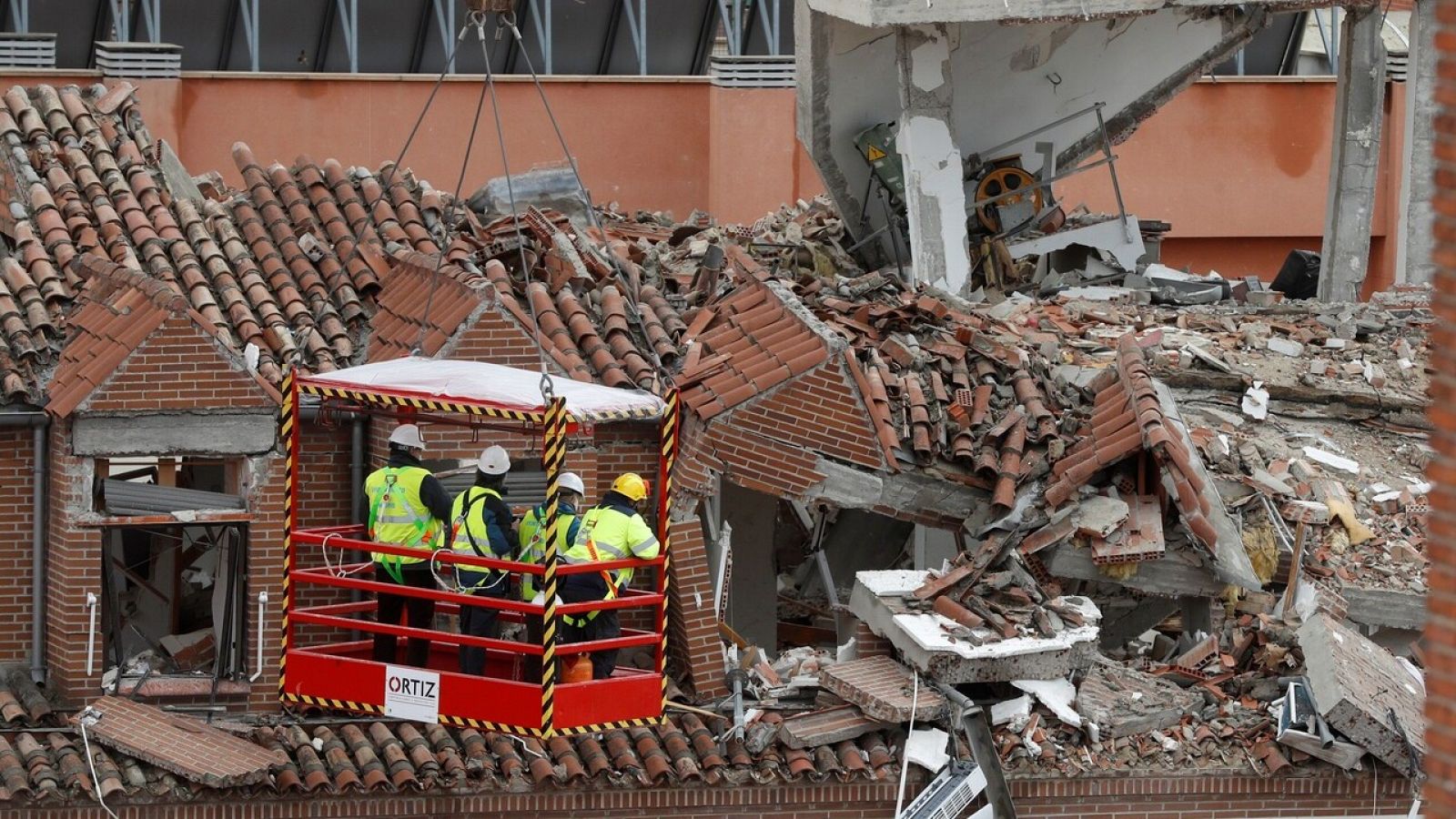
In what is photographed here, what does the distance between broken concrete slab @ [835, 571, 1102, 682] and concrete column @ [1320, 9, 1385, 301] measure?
9952mm

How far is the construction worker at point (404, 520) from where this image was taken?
46.3 ft

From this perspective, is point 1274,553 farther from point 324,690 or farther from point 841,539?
point 324,690

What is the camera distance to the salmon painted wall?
1222 inches

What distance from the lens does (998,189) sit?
26.6m

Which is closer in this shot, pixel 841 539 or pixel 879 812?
pixel 879 812

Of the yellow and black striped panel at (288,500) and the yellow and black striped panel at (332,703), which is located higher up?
the yellow and black striped panel at (288,500)

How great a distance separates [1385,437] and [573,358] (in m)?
7.84

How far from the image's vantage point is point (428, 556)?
1369 cm

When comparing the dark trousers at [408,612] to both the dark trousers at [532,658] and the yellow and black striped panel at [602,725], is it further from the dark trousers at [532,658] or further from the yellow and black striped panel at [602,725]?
the yellow and black striped panel at [602,725]

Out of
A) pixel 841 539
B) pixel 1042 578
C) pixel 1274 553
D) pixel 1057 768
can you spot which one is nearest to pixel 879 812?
pixel 1057 768

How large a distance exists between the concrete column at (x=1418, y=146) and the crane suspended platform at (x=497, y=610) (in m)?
13.7

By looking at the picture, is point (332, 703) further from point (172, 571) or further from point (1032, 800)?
point (1032, 800)

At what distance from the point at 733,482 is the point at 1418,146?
36.9 ft

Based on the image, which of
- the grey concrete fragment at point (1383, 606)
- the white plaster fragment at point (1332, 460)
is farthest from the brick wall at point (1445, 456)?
the white plaster fragment at point (1332, 460)
